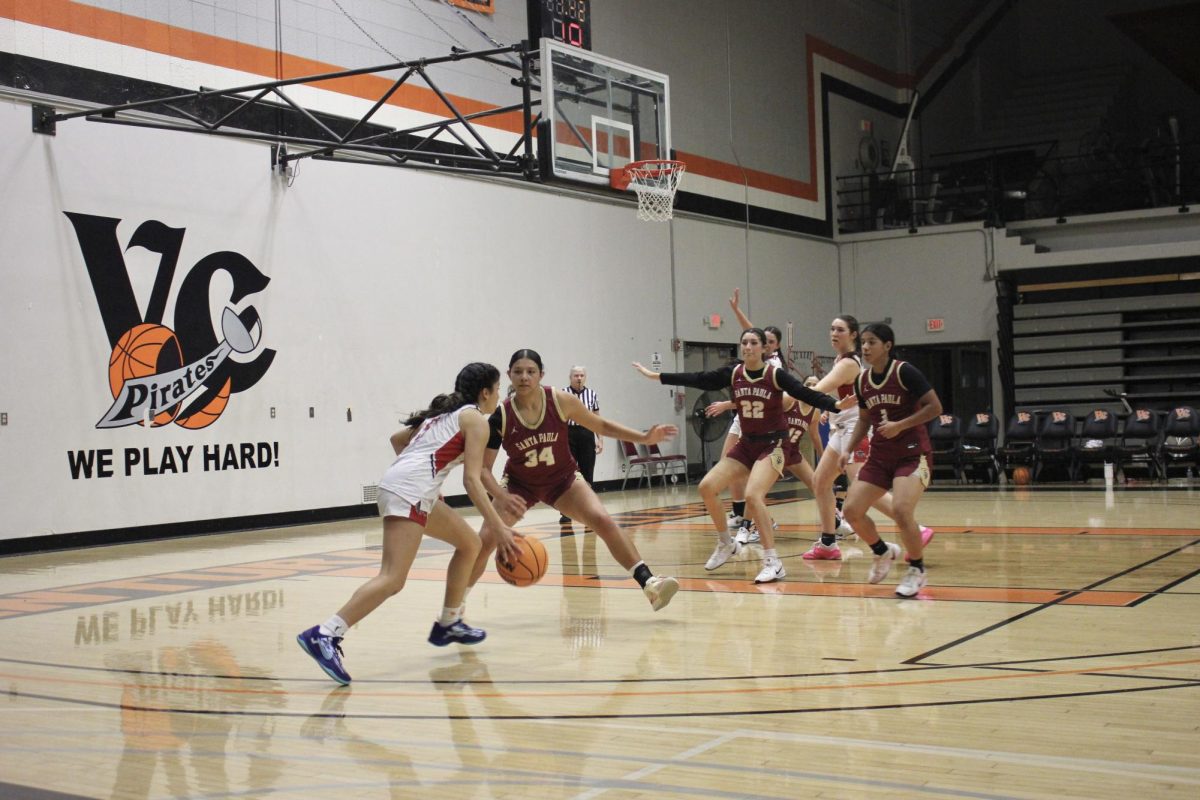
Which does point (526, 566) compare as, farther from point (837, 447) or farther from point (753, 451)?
point (837, 447)

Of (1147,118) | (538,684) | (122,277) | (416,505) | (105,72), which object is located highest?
(1147,118)

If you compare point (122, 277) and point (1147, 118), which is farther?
point (1147, 118)

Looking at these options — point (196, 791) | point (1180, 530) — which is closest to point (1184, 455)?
point (1180, 530)

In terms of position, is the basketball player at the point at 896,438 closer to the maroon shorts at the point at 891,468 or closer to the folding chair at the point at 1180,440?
the maroon shorts at the point at 891,468

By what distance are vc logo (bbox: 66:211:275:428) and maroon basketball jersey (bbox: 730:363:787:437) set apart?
275 inches

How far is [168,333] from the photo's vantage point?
13031 millimetres

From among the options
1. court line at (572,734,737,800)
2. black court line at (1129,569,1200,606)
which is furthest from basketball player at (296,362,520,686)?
black court line at (1129,569,1200,606)

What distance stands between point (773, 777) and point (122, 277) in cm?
1070

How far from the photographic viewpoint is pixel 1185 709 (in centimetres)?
445

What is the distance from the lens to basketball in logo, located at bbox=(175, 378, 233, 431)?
43.1 feet

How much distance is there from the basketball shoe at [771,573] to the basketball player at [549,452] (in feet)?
5.24

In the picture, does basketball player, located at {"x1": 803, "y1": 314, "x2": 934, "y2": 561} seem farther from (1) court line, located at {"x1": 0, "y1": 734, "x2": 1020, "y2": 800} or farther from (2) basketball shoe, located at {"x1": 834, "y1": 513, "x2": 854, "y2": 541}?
(1) court line, located at {"x1": 0, "y1": 734, "x2": 1020, "y2": 800}

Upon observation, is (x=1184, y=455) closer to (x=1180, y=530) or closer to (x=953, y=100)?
(x=1180, y=530)

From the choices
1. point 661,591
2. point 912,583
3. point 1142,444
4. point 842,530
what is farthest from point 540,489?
point 1142,444
